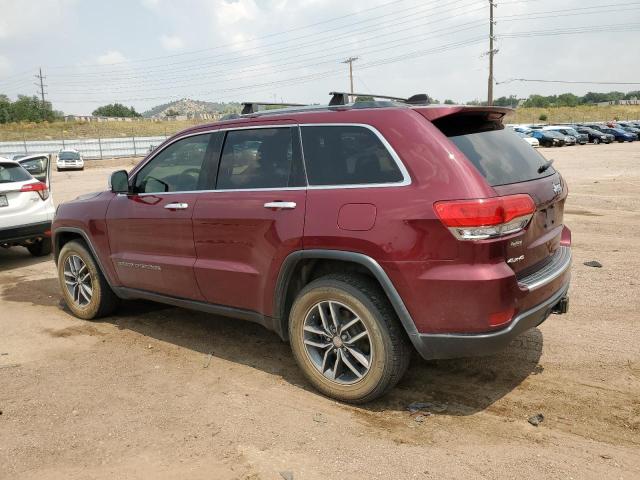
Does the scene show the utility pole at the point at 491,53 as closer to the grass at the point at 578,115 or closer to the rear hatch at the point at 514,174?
the grass at the point at 578,115

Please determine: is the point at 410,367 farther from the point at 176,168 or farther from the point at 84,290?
the point at 84,290

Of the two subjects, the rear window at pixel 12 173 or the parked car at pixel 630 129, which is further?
the parked car at pixel 630 129

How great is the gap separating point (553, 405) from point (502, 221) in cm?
128

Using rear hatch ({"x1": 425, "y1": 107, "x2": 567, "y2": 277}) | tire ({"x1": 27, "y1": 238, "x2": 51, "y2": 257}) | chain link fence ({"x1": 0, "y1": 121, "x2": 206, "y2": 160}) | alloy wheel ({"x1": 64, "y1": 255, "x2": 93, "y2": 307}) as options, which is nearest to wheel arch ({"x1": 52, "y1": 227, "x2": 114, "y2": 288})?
alloy wheel ({"x1": 64, "y1": 255, "x2": 93, "y2": 307})

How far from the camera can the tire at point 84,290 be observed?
5438 millimetres

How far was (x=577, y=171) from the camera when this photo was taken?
20125mm

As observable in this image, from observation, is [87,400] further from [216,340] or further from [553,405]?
[553,405]

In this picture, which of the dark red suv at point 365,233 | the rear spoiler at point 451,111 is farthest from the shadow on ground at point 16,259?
the rear spoiler at point 451,111

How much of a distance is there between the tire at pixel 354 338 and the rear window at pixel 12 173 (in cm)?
640

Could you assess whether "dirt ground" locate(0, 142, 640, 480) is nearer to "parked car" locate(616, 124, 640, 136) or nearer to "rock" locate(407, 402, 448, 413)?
"rock" locate(407, 402, 448, 413)

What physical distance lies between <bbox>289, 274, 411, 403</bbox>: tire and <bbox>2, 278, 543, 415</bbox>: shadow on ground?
7.8 inches

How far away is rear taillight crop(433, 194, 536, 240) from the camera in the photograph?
305cm

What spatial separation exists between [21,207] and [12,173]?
24.1 inches

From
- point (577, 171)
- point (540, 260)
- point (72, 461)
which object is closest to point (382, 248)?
point (540, 260)
